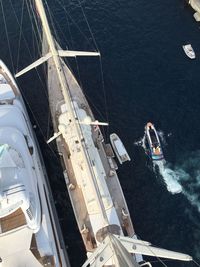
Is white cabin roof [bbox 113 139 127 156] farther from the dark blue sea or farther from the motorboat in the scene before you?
the motorboat

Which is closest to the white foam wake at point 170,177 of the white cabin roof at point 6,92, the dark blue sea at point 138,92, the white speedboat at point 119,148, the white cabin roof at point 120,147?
the dark blue sea at point 138,92

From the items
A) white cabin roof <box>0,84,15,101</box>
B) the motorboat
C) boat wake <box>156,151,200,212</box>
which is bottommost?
boat wake <box>156,151,200,212</box>

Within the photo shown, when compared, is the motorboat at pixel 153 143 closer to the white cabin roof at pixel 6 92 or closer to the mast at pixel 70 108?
the mast at pixel 70 108

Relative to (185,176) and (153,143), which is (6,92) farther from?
(185,176)

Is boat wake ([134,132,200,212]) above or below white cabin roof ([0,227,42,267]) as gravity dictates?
above

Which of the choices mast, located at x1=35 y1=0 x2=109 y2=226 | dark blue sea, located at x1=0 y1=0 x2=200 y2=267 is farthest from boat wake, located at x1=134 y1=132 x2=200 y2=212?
mast, located at x1=35 y1=0 x2=109 y2=226

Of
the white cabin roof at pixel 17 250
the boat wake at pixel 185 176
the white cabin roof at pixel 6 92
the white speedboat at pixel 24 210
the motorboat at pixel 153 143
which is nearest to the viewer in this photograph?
the white cabin roof at pixel 17 250
